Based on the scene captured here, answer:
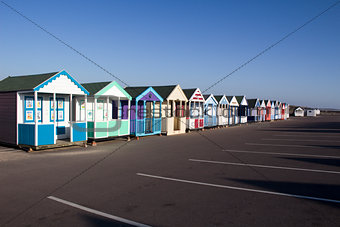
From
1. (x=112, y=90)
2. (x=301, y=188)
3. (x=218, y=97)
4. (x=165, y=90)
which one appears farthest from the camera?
(x=218, y=97)

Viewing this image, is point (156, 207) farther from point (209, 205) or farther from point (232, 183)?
point (232, 183)

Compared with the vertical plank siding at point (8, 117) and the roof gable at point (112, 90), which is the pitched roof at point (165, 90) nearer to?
the roof gable at point (112, 90)

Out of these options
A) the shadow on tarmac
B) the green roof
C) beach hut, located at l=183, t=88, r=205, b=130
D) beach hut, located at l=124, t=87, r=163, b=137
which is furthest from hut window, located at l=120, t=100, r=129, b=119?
the shadow on tarmac

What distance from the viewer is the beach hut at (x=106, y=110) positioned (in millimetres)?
15242

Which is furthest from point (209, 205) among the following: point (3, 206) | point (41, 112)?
point (41, 112)

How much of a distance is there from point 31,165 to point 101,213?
5.47m

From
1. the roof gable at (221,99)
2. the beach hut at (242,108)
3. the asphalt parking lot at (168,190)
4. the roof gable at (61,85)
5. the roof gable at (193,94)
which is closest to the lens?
the asphalt parking lot at (168,190)

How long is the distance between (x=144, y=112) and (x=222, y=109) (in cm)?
1499

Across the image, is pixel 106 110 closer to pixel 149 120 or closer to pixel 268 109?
pixel 149 120

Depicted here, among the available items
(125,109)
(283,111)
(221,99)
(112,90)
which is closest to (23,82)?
(112,90)

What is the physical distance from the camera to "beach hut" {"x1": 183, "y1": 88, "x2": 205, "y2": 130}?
80.3ft

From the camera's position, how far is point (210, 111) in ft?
96.8

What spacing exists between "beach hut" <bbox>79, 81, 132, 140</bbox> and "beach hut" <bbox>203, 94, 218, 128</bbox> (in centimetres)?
1133

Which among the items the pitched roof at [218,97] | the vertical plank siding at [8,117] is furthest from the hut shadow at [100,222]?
the pitched roof at [218,97]
